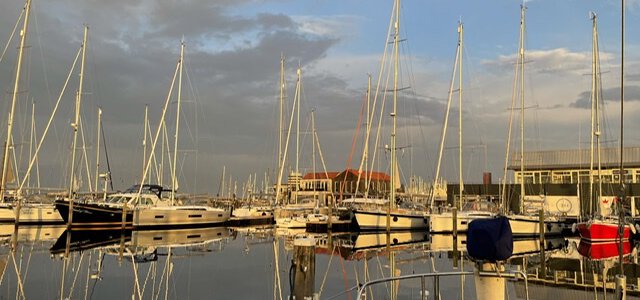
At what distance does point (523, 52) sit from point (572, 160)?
29594mm

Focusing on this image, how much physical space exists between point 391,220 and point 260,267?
23.3 m

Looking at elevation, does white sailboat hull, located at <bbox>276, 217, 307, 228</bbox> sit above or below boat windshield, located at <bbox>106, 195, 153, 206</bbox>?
below

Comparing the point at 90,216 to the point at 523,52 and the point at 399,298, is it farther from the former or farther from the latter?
the point at 523,52

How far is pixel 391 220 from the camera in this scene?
49.2m

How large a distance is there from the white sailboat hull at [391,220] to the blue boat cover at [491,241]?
124 ft

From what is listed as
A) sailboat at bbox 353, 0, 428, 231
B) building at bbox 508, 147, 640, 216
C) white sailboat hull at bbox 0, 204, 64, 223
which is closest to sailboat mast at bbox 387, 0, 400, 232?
sailboat at bbox 353, 0, 428, 231

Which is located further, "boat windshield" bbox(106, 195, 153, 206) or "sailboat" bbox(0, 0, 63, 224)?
"boat windshield" bbox(106, 195, 153, 206)

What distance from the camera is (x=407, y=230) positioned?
50.9 m

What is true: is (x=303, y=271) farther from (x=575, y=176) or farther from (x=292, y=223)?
(x=575, y=176)

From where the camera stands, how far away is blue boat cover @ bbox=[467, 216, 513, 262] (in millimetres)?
10109

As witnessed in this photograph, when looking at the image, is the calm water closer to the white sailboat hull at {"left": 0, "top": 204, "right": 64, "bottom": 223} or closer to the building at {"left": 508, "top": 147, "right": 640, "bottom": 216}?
the white sailboat hull at {"left": 0, "top": 204, "right": 64, "bottom": 223}

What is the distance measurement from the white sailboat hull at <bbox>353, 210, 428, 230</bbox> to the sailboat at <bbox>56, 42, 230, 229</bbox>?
16203 mm

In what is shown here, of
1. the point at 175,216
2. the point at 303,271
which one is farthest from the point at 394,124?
the point at 303,271

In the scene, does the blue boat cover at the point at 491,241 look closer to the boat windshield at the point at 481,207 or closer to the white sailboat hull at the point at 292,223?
the white sailboat hull at the point at 292,223
